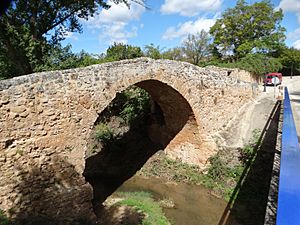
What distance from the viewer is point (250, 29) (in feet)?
83.9

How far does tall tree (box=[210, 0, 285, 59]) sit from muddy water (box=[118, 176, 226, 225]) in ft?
63.1

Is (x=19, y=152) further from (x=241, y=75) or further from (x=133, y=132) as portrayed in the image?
(x=241, y=75)

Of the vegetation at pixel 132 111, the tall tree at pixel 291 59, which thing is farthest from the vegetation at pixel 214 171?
the tall tree at pixel 291 59

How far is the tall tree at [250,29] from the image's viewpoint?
24766 mm

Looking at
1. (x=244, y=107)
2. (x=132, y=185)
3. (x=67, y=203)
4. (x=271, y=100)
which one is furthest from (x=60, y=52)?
(x=271, y=100)

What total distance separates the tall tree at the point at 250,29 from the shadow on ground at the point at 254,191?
684 inches

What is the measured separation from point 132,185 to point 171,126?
122 inches

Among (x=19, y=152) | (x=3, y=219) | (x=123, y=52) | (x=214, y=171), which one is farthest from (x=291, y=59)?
(x=3, y=219)

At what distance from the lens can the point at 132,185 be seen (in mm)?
9336

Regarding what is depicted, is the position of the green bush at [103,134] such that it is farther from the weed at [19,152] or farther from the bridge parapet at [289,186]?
the bridge parapet at [289,186]

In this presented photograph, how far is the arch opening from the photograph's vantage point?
9.38m

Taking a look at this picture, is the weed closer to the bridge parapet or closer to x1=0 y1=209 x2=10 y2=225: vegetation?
x1=0 y1=209 x2=10 y2=225: vegetation

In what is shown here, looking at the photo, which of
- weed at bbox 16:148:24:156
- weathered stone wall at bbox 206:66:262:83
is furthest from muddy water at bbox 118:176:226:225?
weathered stone wall at bbox 206:66:262:83

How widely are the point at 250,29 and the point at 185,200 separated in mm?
22250
